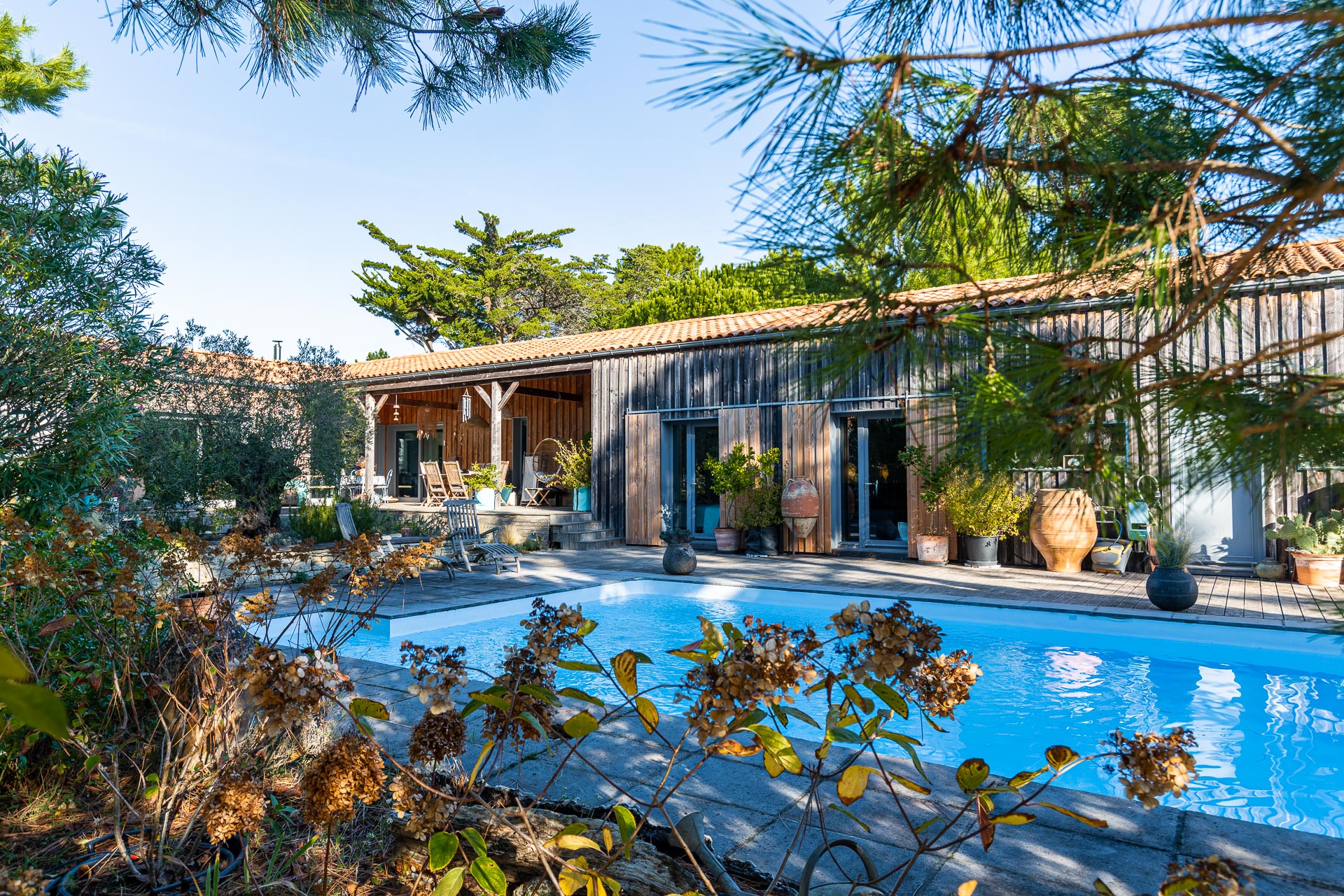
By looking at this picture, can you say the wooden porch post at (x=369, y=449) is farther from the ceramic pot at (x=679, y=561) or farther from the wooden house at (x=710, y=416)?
the ceramic pot at (x=679, y=561)

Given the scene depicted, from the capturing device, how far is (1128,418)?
58.7 inches

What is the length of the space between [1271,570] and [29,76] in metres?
15.9

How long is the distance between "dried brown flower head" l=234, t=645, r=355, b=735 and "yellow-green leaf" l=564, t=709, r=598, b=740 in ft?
1.42

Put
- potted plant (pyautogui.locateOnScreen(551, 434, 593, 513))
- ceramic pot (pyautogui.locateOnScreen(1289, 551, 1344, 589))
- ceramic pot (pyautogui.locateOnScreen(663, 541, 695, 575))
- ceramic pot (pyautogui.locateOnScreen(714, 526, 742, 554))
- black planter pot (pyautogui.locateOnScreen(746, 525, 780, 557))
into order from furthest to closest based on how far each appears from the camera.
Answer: potted plant (pyautogui.locateOnScreen(551, 434, 593, 513)), ceramic pot (pyautogui.locateOnScreen(714, 526, 742, 554)), black planter pot (pyautogui.locateOnScreen(746, 525, 780, 557)), ceramic pot (pyautogui.locateOnScreen(663, 541, 695, 575)), ceramic pot (pyautogui.locateOnScreen(1289, 551, 1344, 589))

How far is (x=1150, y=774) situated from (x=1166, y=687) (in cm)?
508

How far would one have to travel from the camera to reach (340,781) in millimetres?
1391

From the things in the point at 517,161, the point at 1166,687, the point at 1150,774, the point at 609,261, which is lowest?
the point at 1166,687

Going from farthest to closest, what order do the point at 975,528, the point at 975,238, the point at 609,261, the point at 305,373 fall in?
1. the point at 609,261
2. the point at 305,373
3. the point at 975,528
4. the point at 975,238

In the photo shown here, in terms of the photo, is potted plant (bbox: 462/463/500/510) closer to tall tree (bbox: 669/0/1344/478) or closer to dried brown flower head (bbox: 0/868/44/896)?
dried brown flower head (bbox: 0/868/44/896)

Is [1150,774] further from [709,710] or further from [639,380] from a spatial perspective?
[639,380]

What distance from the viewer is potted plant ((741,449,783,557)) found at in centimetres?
1119

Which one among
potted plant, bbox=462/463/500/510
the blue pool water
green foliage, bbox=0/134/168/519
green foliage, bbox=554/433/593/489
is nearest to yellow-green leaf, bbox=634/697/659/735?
the blue pool water

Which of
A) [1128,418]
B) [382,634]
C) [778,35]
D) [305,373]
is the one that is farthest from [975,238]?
[305,373]

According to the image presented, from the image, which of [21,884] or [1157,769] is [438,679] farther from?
[1157,769]
